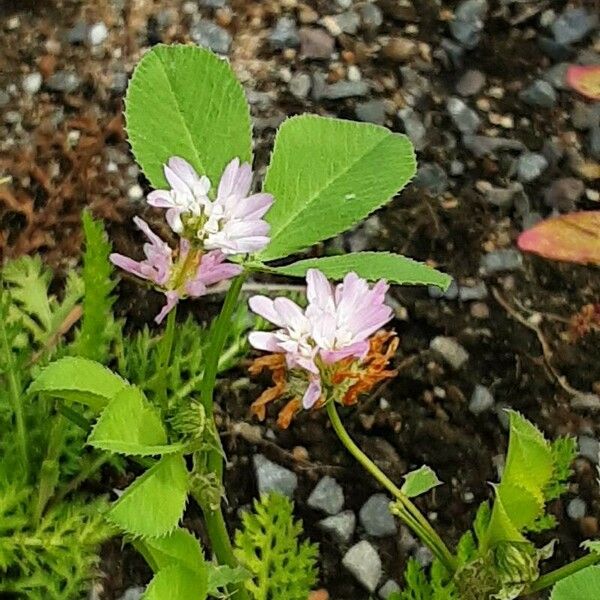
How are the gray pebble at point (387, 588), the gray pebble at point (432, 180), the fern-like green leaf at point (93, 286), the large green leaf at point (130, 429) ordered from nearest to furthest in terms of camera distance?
the large green leaf at point (130, 429), the fern-like green leaf at point (93, 286), the gray pebble at point (387, 588), the gray pebble at point (432, 180)

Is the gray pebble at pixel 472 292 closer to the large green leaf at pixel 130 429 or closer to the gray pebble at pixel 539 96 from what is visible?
the gray pebble at pixel 539 96

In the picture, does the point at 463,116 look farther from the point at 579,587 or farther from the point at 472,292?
the point at 579,587

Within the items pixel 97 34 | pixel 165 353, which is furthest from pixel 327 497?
pixel 97 34

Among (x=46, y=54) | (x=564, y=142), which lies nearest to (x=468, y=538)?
(x=564, y=142)

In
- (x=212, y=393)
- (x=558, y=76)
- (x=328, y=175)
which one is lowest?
(x=558, y=76)

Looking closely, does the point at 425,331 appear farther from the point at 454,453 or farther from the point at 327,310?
the point at 327,310

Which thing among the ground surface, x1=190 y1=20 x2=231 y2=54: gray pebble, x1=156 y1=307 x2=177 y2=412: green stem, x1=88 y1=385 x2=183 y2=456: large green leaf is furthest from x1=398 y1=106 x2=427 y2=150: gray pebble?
x1=88 y1=385 x2=183 y2=456: large green leaf

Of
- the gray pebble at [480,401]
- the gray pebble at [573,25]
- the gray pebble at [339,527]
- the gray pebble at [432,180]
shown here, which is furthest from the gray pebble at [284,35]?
the gray pebble at [339,527]
